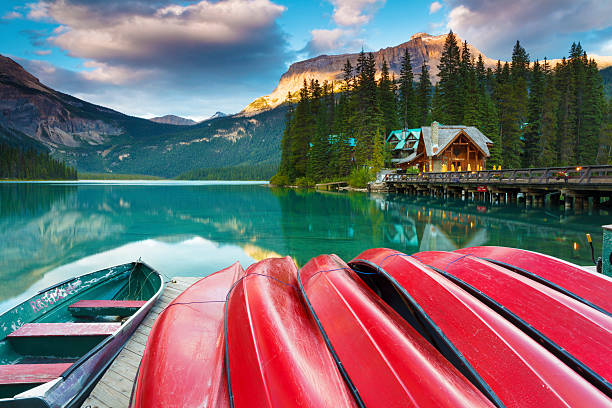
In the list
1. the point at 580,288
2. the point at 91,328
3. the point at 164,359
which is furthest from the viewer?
the point at 91,328

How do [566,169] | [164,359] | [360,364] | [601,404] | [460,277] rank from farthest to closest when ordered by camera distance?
[566,169] < [460,277] < [164,359] < [360,364] < [601,404]

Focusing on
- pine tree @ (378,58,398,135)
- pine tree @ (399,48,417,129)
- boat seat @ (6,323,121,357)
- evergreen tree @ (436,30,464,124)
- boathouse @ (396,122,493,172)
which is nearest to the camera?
boat seat @ (6,323,121,357)

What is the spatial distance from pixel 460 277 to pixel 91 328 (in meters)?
4.78

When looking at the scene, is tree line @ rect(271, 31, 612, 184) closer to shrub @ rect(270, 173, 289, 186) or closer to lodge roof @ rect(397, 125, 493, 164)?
lodge roof @ rect(397, 125, 493, 164)

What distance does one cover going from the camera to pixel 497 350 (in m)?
2.38

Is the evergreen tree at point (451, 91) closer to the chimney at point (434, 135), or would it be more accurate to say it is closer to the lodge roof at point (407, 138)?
the lodge roof at point (407, 138)

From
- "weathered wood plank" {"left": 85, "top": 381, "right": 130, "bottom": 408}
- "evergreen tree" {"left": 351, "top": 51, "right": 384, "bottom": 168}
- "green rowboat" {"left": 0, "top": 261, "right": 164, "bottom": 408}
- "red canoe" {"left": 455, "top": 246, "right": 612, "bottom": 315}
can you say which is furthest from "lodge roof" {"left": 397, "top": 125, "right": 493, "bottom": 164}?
"weathered wood plank" {"left": 85, "top": 381, "right": 130, "bottom": 408}

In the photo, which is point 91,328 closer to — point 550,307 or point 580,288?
point 550,307

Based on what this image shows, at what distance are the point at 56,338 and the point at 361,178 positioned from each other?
49805mm

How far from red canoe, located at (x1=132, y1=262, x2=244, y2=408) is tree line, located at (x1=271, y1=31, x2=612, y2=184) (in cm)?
4993

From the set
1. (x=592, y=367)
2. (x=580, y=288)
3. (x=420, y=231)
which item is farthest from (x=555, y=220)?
(x=592, y=367)

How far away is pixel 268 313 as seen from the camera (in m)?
2.71

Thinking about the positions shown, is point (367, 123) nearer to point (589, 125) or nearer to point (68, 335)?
point (589, 125)

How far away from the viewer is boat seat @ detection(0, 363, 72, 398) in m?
3.32
